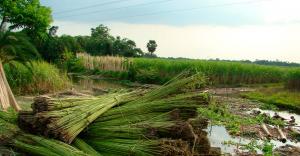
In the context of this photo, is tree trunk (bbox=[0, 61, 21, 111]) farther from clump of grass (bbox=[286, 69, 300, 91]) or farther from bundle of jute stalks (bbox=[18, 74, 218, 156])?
clump of grass (bbox=[286, 69, 300, 91])

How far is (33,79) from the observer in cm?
1730

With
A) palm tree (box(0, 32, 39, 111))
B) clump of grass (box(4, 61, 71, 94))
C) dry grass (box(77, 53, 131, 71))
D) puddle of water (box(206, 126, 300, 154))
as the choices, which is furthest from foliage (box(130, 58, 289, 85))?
puddle of water (box(206, 126, 300, 154))

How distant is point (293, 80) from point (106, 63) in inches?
653

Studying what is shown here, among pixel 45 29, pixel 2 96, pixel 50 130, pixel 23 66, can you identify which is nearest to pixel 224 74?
pixel 23 66

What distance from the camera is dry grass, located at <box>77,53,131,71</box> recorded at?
3609cm

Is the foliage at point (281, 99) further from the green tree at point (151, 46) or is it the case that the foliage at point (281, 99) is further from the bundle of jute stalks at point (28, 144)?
the green tree at point (151, 46)

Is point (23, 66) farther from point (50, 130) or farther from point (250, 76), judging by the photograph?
point (250, 76)

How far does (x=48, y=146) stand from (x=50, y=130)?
0.24 metres

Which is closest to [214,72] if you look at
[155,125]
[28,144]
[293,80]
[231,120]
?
[293,80]

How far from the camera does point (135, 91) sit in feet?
25.9

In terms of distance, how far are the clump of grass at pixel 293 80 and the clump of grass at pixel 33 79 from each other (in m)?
16.3

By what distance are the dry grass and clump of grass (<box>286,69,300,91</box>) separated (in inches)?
517

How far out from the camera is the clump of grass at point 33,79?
16672 millimetres

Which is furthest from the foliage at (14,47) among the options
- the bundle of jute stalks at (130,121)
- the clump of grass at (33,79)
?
the bundle of jute stalks at (130,121)
